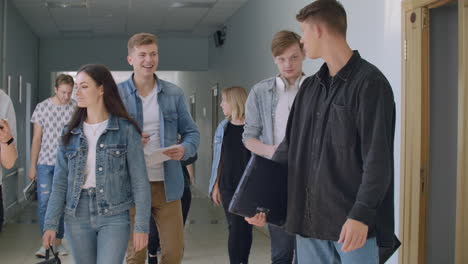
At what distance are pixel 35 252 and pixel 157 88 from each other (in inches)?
130

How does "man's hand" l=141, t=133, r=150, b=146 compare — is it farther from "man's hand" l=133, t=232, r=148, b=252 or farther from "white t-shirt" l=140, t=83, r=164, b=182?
"man's hand" l=133, t=232, r=148, b=252

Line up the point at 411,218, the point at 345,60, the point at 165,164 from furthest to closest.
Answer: the point at 411,218 < the point at 165,164 < the point at 345,60

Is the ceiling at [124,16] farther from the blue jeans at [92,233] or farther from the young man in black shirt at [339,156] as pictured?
the young man in black shirt at [339,156]

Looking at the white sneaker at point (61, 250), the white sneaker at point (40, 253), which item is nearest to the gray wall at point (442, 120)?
the white sneaker at point (61, 250)

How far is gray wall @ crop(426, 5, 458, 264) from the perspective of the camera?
4.25m

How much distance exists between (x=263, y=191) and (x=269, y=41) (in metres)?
5.83

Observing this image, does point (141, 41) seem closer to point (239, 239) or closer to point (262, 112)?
point (262, 112)

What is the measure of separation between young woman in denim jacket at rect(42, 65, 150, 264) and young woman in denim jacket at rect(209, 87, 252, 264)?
171 centimetres

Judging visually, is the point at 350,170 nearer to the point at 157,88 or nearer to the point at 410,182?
the point at 157,88

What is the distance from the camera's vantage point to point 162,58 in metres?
13.9

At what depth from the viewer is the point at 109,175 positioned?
9.12 feet

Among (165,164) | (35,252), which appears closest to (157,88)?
(165,164)

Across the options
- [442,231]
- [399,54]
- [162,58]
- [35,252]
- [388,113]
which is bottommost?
[35,252]

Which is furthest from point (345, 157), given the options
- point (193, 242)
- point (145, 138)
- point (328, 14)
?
point (193, 242)
